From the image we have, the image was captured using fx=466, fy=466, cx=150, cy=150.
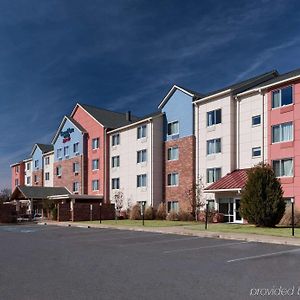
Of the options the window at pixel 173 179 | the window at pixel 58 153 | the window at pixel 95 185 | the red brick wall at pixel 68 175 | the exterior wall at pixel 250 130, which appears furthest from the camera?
the window at pixel 58 153

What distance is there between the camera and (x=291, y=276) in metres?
10.2

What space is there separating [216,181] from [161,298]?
30.7 metres

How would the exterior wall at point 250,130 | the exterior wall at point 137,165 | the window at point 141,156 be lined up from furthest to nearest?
the window at point 141,156 → the exterior wall at point 137,165 → the exterior wall at point 250,130

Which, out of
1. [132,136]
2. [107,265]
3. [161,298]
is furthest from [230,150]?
[161,298]

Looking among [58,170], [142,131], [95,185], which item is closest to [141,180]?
[142,131]

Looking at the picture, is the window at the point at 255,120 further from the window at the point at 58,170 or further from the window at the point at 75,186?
the window at the point at 58,170

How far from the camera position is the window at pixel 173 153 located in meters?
44.4

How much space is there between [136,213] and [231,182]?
1225 cm

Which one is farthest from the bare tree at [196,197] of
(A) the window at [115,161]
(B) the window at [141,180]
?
(A) the window at [115,161]

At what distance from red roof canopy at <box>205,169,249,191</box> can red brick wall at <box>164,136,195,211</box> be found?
4.32 m

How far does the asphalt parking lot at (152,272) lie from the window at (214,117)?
74.5 feet

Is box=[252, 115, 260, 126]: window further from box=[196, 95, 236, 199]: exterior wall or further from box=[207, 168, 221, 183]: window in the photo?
box=[207, 168, 221, 183]: window

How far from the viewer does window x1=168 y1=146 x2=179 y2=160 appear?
44.4 metres

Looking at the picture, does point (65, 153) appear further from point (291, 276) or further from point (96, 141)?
point (291, 276)
